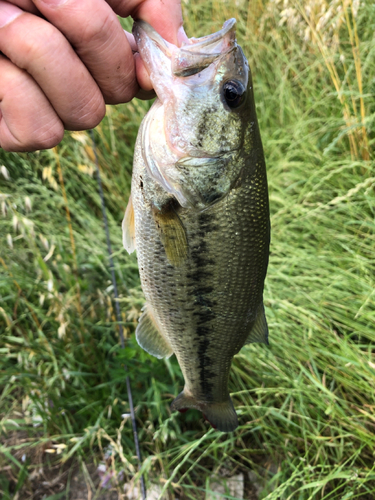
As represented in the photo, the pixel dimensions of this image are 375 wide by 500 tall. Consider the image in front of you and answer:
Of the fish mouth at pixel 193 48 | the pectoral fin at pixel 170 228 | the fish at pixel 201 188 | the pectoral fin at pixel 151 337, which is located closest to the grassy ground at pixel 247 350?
the pectoral fin at pixel 151 337

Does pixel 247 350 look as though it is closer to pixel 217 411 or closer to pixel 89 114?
pixel 217 411

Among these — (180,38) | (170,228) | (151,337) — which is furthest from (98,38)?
(151,337)

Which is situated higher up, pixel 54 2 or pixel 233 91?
pixel 54 2

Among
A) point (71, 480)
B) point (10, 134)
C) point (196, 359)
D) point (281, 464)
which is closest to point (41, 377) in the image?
point (71, 480)

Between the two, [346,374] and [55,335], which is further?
[55,335]

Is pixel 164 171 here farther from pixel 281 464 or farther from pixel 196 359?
pixel 281 464

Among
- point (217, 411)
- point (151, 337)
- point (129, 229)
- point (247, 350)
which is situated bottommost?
point (247, 350)

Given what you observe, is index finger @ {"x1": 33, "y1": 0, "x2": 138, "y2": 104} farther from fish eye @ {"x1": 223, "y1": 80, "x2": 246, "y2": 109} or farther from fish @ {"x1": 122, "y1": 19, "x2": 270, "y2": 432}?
fish eye @ {"x1": 223, "y1": 80, "x2": 246, "y2": 109}

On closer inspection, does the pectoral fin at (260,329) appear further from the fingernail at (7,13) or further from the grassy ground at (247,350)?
the fingernail at (7,13)
